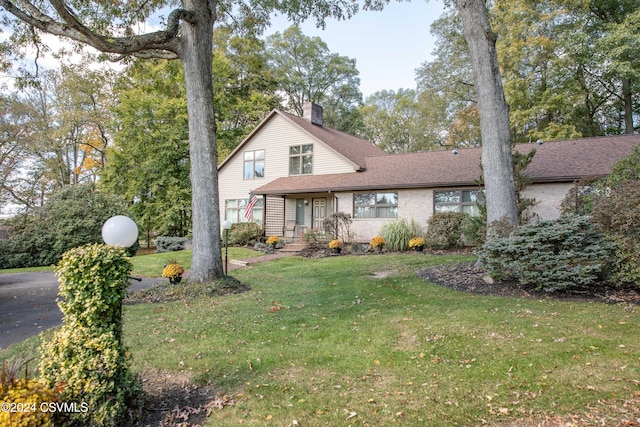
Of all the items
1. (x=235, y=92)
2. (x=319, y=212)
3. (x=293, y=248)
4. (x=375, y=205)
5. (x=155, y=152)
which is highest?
(x=235, y=92)

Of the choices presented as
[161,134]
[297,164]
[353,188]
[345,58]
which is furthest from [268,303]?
[345,58]

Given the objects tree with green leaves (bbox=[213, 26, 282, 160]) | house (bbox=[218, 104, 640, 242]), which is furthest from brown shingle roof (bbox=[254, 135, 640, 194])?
tree with green leaves (bbox=[213, 26, 282, 160])

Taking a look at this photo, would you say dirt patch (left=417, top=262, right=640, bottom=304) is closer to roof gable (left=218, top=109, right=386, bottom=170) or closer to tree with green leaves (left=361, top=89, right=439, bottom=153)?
roof gable (left=218, top=109, right=386, bottom=170)

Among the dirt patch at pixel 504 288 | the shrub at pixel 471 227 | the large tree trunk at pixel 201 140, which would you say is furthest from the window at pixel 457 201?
the large tree trunk at pixel 201 140

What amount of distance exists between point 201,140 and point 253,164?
12488mm

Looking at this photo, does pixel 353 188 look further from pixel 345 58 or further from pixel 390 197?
pixel 345 58

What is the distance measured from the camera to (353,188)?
15.9 meters

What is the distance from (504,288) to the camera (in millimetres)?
6598

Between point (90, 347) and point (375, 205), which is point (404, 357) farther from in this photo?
point (375, 205)

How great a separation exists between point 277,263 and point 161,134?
15.3 metres

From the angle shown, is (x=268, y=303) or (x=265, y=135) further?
(x=265, y=135)

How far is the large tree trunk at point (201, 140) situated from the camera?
27.3 feet

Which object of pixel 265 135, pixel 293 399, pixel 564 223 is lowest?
pixel 293 399

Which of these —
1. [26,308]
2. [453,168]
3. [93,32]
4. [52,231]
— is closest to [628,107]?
[453,168]
